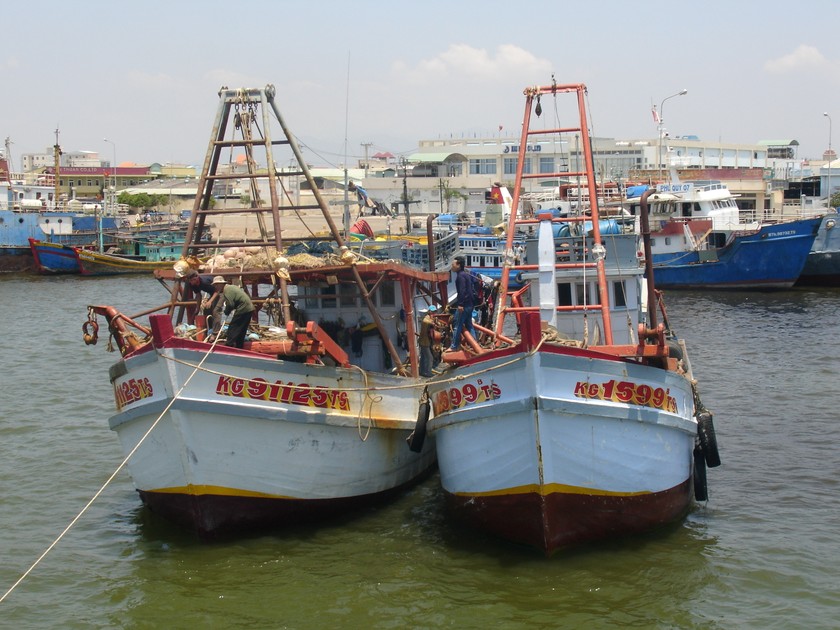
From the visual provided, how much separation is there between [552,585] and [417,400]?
12.8ft

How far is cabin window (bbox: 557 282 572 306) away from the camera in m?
15.4

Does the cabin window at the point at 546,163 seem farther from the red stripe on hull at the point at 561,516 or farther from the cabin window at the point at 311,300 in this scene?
the red stripe on hull at the point at 561,516

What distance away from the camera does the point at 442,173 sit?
8381 cm

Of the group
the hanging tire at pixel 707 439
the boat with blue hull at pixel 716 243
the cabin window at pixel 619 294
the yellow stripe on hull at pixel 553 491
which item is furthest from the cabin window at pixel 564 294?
the boat with blue hull at pixel 716 243

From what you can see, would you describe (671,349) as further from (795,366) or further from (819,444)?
(795,366)

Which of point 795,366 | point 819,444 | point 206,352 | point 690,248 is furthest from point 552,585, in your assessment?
point 690,248

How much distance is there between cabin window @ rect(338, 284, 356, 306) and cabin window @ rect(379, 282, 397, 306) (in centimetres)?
48

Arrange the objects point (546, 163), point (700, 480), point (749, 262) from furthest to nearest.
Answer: point (546, 163) < point (749, 262) < point (700, 480)

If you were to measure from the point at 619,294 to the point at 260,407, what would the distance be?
250 inches

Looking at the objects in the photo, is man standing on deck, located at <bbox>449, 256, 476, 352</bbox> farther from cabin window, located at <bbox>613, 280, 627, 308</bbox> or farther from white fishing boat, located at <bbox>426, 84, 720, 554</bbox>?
cabin window, located at <bbox>613, 280, 627, 308</bbox>

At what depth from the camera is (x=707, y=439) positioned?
13.0 m

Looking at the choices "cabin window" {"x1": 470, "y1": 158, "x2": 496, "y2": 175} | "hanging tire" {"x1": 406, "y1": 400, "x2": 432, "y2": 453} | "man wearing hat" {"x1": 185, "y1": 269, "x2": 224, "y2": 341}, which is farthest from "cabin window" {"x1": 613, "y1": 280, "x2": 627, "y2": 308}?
"cabin window" {"x1": 470, "y1": 158, "x2": 496, "y2": 175}

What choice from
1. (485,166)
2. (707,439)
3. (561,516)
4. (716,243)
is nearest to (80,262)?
(485,166)

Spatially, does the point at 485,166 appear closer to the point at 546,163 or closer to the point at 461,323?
the point at 546,163
